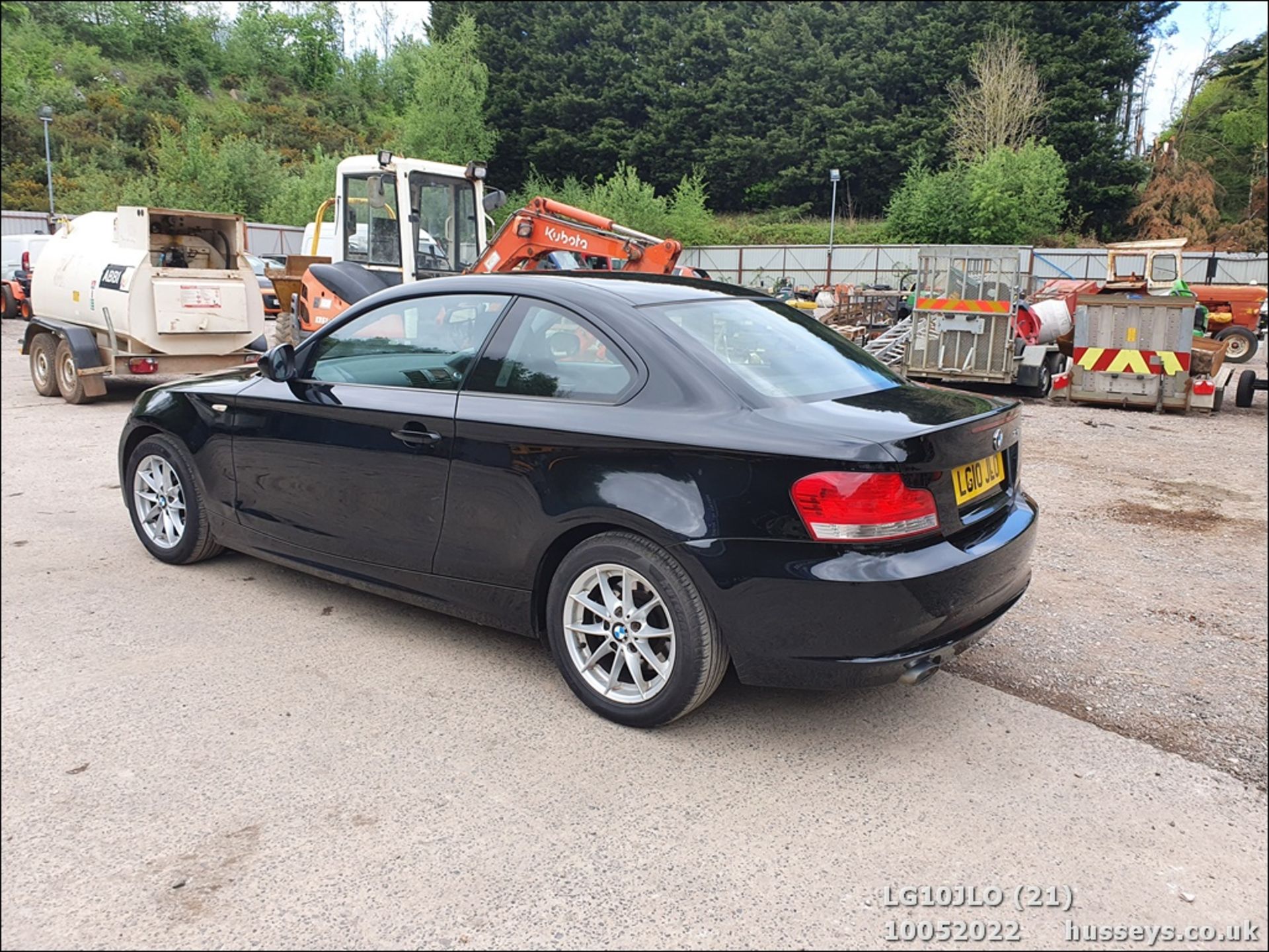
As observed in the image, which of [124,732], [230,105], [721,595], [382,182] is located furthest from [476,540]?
[230,105]

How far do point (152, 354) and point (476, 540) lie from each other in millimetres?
8721

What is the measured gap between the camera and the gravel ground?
3531 mm

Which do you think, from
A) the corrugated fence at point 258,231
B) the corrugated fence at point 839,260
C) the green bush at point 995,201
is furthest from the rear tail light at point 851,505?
the green bush at point 995,201

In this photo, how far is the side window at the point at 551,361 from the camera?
11.4ft

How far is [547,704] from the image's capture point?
355 centimetres

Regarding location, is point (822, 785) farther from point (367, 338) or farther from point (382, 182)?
point (382, 182)

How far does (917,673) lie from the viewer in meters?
3.02

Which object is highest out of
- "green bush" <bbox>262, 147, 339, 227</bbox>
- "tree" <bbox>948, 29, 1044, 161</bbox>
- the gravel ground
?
"tree" <bbox>948, 29, 1044, 161</bbox>

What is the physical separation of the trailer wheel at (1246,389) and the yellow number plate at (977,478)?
10720mm

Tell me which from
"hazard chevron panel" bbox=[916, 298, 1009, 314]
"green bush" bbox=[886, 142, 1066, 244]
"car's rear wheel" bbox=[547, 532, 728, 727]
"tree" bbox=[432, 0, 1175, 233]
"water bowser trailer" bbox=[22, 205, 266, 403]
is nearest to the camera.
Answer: "car's rear wheel" bbox=[547, 532, 728, 727]

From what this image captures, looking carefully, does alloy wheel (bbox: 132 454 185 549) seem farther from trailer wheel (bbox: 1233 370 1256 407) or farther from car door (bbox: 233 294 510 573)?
trailer wheel (bbox: 1233 370 1256 407)

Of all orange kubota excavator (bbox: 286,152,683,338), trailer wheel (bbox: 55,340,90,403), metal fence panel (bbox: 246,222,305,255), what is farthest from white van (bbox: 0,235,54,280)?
orange kubota excavator (bbox: 286,152,683,338)

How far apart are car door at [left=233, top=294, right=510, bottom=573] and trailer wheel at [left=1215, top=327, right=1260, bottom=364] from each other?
1957 centimetres

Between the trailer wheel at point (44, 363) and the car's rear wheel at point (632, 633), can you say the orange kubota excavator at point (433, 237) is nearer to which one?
the trailer wheel at point (44, 363)
